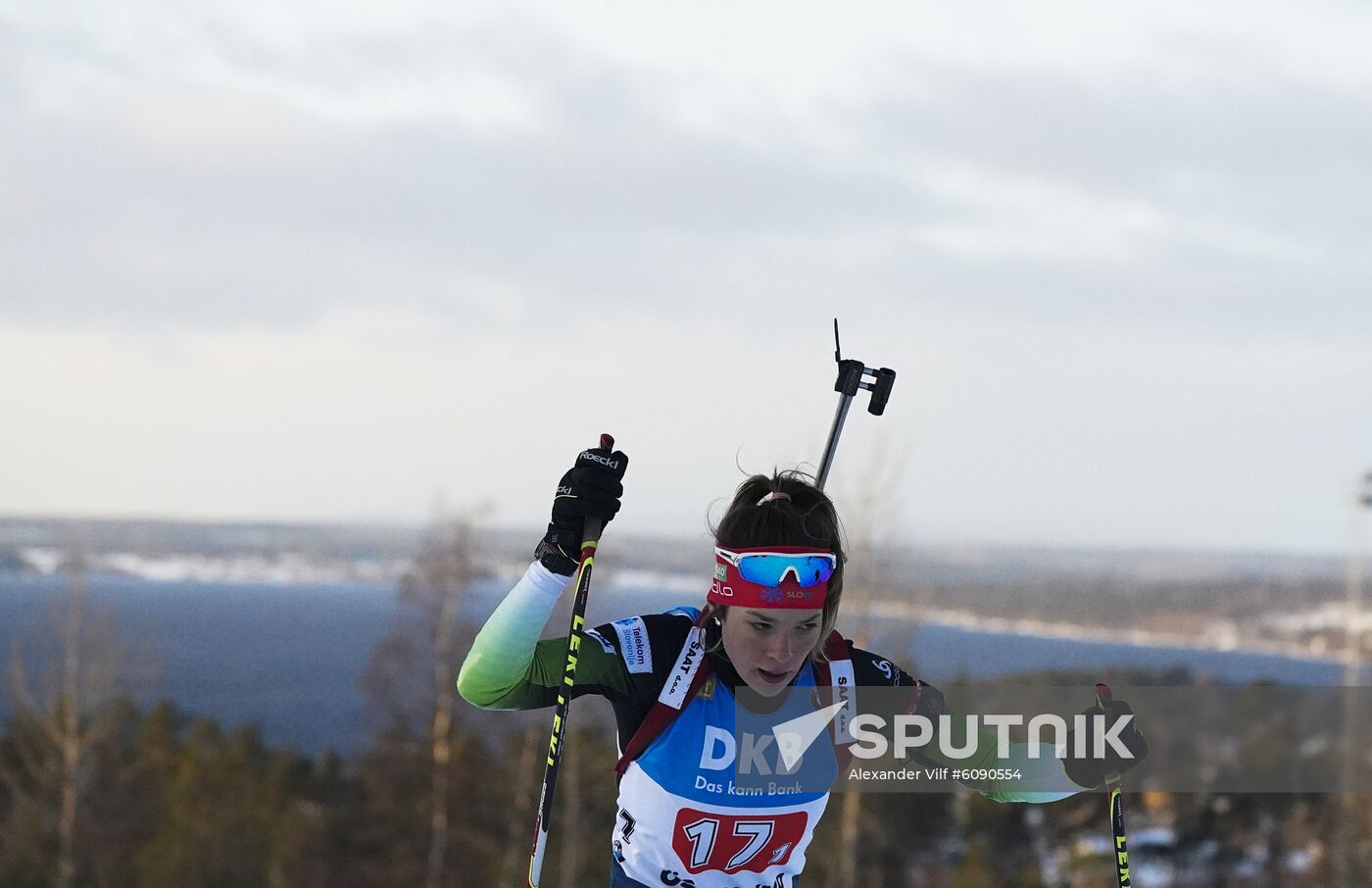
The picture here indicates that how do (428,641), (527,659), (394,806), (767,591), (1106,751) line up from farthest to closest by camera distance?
(394,806) < (428,641) < (1106,751) < (767,591) < (527,659)

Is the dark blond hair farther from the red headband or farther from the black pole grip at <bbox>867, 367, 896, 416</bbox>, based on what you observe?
the black pole grip at <bbox>867, 367, 896, 416</bbox>

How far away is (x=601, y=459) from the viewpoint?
11.1 ft

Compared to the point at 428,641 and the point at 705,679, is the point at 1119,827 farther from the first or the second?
the point at 428,641

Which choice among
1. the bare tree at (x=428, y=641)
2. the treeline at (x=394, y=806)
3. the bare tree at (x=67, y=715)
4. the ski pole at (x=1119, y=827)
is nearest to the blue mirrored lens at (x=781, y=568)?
the ski pole at (x=1119, y=827)

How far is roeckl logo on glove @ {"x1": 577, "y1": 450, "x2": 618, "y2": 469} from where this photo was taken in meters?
3.37

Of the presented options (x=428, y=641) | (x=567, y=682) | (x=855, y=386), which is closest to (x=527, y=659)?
(x=567, y=682)

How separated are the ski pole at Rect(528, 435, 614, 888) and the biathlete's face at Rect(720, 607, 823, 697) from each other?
15.9 inches

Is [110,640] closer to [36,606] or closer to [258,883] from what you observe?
[258,883]

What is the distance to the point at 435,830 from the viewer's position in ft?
84.2

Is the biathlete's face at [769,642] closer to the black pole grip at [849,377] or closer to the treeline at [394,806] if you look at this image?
the black pole grip at [849,377]

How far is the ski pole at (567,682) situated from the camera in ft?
11.1

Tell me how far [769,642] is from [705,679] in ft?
0.73

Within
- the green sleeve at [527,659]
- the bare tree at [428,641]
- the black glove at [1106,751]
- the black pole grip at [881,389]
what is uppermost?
the black pole grip at [881,389]

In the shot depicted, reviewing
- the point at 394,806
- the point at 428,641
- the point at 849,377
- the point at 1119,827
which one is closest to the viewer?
the point at 1119,827
